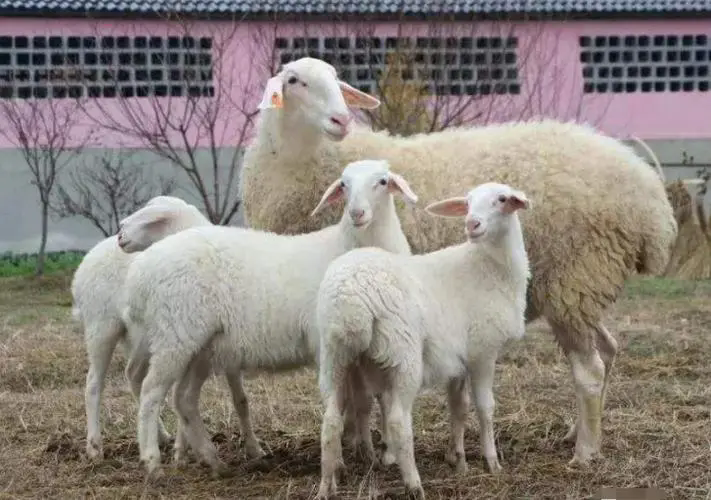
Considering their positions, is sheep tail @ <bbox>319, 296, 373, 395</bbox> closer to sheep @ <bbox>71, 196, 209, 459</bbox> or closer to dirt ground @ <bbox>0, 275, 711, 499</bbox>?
dirt ground @ <bbox>0, 275, 711, 499</bbox>

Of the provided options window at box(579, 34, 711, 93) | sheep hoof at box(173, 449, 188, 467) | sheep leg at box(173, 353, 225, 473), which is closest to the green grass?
window at box(579, 34, 711, 93)

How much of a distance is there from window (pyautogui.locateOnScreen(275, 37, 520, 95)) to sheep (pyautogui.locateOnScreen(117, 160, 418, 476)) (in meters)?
10.6

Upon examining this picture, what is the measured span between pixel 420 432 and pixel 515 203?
184cm

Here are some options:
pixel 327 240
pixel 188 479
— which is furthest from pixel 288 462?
pixel 327 240

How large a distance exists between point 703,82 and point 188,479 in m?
18.1

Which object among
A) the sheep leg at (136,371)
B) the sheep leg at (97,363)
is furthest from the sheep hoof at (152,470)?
the sheep leg at (136,371)

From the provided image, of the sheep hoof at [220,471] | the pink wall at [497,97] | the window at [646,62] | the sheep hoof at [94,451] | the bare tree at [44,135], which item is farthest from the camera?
the window at [646,62]

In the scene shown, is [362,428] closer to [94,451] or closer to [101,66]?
[94,451]

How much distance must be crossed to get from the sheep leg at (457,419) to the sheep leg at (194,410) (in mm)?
1161

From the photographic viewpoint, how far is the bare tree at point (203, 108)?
1681cm

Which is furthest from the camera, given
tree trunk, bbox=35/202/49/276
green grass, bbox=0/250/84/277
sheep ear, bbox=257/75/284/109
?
green grass, bbox=0/250/84/277

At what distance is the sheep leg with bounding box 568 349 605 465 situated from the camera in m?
6.37

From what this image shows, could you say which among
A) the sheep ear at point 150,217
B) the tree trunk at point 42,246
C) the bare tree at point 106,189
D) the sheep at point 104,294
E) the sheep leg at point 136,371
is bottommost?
the tree trunk at point 42,246

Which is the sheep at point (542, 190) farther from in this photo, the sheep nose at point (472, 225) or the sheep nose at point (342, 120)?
the sheep nose at point (472, 225)
